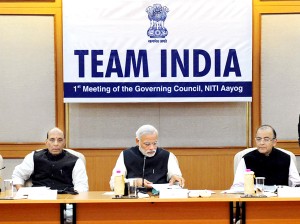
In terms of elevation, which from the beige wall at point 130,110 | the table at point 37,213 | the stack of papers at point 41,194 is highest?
the beige wall at point 130,110

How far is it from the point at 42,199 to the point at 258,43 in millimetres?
3451

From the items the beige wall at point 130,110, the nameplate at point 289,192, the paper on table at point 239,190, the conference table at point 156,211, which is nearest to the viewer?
the conference table at point 156,211

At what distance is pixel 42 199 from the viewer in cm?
415

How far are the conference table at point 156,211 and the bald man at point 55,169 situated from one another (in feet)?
3.73

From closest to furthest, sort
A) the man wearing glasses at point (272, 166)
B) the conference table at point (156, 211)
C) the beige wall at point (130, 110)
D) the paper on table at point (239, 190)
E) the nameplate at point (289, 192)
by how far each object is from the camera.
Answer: the conference table at point (156, 211) → the nameplate at point (289, 192) → the paper on table at point (239, 190) → the man wearing glasses at point (272, 166) → the beige wall at point (130, 110)

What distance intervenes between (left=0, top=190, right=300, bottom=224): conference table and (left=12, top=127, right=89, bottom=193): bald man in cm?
114

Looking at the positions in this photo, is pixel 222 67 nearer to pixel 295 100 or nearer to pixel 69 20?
pixel 295 100

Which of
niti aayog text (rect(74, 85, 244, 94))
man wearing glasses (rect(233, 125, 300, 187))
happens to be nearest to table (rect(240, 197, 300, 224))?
man wearing glasses (rect(233, 125, 300, 187))

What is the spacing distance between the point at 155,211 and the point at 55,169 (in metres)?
1.47

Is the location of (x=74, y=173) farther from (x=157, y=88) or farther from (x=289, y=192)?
(x=289, y=192)

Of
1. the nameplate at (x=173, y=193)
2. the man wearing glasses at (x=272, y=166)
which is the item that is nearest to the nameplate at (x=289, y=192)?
the nameplate at (x=173, y=193)

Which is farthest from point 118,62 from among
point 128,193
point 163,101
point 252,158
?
point 128,193

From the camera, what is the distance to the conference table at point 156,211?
13.5ft

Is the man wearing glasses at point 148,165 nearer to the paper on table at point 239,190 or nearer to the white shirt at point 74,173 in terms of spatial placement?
the white shirt at point 74,173
